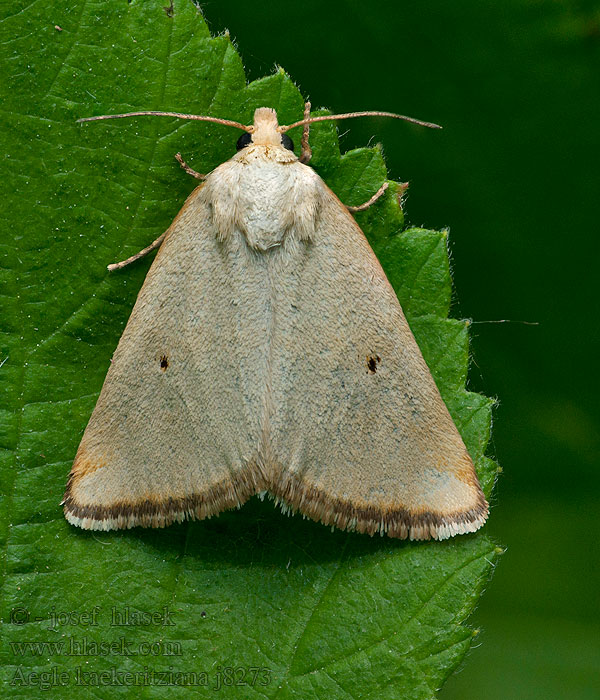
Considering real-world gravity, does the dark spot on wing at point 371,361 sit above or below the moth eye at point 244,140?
below

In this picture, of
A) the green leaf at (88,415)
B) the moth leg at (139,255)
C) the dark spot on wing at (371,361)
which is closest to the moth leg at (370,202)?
the green leaf at (88,415)

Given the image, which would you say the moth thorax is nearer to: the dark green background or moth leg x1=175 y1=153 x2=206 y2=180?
moth leg x1=175 y1=153 x2=206 y2=180

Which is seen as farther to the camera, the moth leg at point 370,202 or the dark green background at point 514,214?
the dark green background at point 514,214

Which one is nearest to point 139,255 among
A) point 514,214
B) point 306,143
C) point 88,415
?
point 88,415

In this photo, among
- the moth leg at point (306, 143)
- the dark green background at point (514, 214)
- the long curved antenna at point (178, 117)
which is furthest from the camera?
the dark green background at point (514, 214)

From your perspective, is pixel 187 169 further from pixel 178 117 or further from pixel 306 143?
pixel 306 143

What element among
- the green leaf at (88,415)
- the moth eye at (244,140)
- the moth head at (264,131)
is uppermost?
the moth head at (264,131)

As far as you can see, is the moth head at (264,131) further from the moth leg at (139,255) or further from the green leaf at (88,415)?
the moth leg at (139,255)
